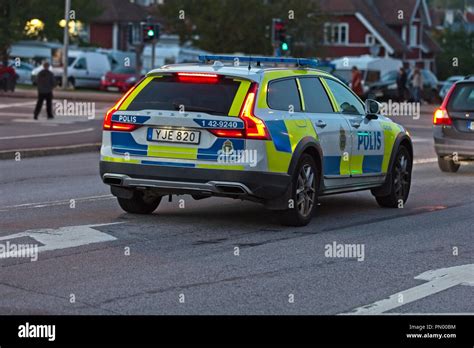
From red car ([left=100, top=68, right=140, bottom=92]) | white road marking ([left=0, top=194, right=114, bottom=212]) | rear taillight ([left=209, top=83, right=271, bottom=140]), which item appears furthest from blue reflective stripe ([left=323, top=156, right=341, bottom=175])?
red car ([left=100, top=68, right=140, bottom=92])

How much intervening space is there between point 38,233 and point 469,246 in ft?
12.8

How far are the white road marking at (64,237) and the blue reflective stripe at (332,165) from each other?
2709 mm

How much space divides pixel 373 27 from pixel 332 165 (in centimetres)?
8317

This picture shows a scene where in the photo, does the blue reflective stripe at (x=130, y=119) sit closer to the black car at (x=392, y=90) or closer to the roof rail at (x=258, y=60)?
the roof rail at (x=258, y=60)

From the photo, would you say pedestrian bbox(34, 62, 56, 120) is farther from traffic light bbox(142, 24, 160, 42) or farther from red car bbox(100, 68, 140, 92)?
red car bbox(100, 68, 140, 92)

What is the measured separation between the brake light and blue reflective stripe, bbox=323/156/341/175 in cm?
157

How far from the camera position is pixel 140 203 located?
13.6 meters

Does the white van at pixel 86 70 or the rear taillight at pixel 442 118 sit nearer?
the rear taillight at pixel 442 118

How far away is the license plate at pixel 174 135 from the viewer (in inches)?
496

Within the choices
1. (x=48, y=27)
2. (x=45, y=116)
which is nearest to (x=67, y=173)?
(x=45, y=116)

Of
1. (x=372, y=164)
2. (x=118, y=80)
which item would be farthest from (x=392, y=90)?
(x=372, y=164)

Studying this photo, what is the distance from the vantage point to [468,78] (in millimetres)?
21078

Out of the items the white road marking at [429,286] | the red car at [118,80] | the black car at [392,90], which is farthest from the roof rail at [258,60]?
the red car at [118,80]

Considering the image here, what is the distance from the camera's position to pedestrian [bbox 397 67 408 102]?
2223 inches
